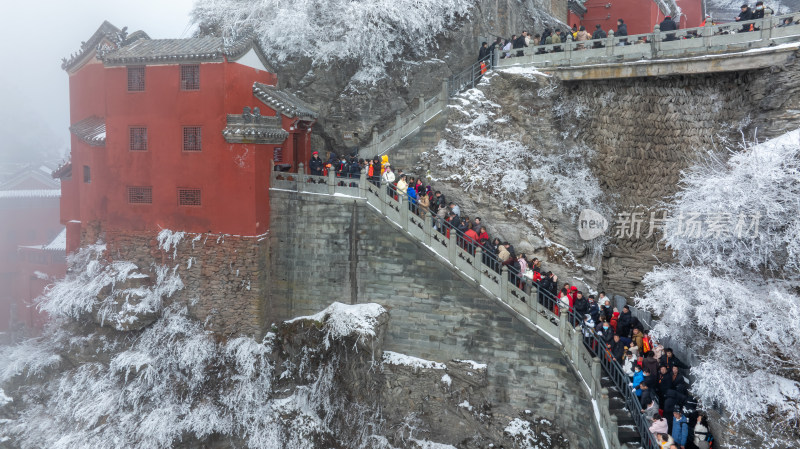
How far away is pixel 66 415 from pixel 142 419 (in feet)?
11.9

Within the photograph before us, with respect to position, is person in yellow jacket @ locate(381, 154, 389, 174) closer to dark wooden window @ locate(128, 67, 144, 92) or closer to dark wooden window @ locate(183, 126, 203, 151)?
dark wooden window @ locate(183, 126, 203, 151)

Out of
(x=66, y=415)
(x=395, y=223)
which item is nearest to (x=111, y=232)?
(x=66, y=415)

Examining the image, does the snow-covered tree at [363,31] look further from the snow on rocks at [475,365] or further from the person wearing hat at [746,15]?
the snow on rocks at [475,365]

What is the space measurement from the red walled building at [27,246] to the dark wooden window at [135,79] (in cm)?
2172

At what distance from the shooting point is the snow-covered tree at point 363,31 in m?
24.3

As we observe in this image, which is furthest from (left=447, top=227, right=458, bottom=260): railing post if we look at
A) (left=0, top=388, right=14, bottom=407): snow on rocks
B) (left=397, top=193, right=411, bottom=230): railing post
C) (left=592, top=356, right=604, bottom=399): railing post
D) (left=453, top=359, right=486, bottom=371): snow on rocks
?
(left=0, top=388, right=14, bottom=407): snow on rocks

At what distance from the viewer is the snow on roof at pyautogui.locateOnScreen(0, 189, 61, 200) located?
141 feet

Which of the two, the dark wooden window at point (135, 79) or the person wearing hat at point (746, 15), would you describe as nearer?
the person wearing hat at point (746, 15)

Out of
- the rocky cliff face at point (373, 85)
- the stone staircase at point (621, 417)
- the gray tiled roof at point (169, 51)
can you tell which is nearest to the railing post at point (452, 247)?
the stone staircase at point (621, 417)

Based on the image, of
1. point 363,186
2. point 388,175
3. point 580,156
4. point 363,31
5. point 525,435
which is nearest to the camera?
point 525,435

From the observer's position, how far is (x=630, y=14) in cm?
3178

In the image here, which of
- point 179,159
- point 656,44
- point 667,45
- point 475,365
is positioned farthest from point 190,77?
point 667,45

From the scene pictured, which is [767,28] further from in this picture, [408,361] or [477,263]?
[408,361]

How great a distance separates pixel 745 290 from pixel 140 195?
20.7 metres
